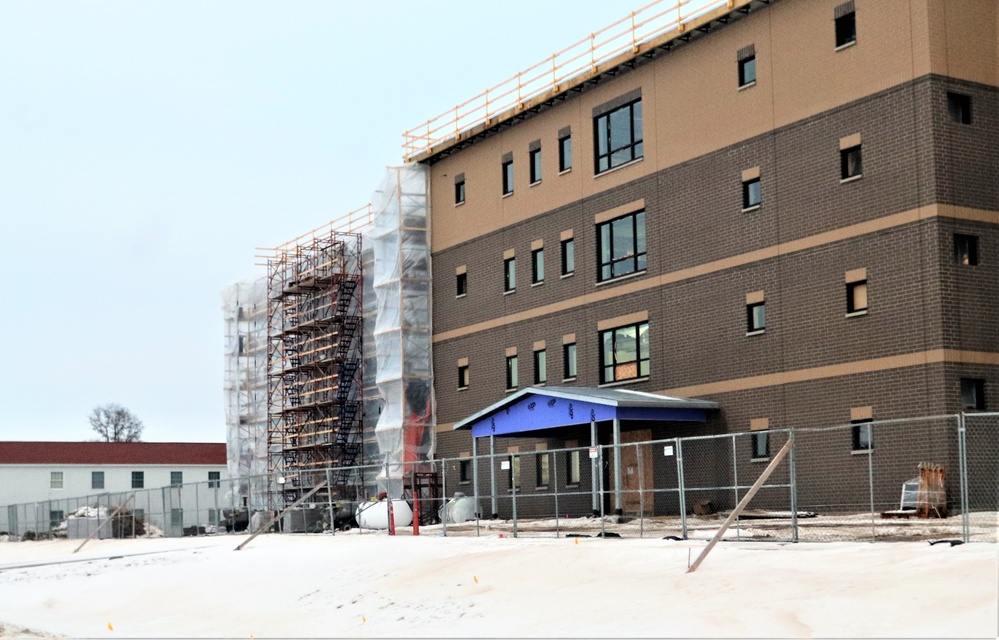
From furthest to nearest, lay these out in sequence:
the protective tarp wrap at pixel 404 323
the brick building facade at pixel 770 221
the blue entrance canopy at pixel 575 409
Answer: the protective tarp wrap at pixel 404 323
the blue entrance canopy at pixel 575 409
the brick building facade at pixel 770 221

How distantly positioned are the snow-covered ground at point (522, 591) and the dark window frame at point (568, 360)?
11287 millimetres

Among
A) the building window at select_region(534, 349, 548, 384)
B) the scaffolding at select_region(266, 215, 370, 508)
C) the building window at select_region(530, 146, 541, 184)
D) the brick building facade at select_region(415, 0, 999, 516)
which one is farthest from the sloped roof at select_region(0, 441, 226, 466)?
the building window at select_region(530, 146, 541, 184)

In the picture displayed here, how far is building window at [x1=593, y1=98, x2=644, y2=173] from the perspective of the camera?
4109 centimetres

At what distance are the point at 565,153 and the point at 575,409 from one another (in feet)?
33.3

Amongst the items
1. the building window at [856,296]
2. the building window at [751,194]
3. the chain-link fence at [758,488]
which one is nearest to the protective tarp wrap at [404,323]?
the chain-link fence at [758,488]

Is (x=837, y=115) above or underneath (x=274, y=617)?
above

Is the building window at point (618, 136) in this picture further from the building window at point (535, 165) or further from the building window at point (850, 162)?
the building window at point (850, 162)

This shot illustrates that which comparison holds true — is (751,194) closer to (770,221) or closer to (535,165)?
(770,221)

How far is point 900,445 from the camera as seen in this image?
104ft

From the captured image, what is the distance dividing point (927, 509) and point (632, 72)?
17451 mm

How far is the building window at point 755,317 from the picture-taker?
36125 mm

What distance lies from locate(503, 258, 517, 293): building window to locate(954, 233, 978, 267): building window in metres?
17.5

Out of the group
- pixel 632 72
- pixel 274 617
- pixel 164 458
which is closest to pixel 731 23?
pixel 632 72

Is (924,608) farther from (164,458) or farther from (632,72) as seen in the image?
(164,458)
